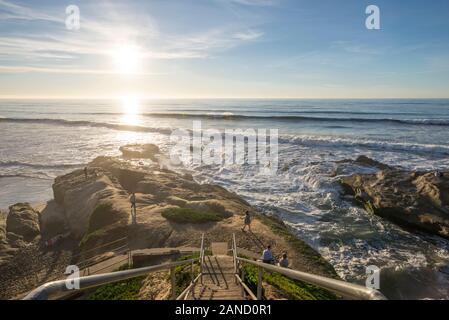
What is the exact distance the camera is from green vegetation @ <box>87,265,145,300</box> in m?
9.23

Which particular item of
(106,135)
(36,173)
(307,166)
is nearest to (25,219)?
(36,173)

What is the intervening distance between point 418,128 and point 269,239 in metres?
53.7

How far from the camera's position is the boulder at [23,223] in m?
19.6

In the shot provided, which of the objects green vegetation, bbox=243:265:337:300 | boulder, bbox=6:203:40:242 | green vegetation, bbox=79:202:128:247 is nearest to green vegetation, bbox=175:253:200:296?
green vegetation, bbox=243:265:337:300

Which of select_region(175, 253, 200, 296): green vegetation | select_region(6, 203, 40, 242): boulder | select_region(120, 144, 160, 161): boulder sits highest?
select_region(120, 144, 160, 161): boulder

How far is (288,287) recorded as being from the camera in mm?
9273

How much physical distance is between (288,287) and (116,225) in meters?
11.2

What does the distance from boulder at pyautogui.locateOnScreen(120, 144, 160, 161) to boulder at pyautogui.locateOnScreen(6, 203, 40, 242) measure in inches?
725

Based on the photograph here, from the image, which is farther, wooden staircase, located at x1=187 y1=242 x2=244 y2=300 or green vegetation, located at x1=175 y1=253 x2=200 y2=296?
green vegetation, located at x1=175 y1=253 x2=200 y2=296

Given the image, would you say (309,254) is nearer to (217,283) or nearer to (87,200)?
(217,283)

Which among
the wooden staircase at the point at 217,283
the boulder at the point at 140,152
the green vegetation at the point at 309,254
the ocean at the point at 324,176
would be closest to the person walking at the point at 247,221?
the green vegetation at the point at 309,254

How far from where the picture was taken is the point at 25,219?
2064cm

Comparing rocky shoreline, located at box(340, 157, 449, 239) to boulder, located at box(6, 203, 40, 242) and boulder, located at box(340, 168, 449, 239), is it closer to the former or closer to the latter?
boulder, located at box(340, 168, 449, 239)

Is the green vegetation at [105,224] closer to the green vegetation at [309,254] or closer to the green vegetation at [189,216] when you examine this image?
the green vegetation at [189,216]
